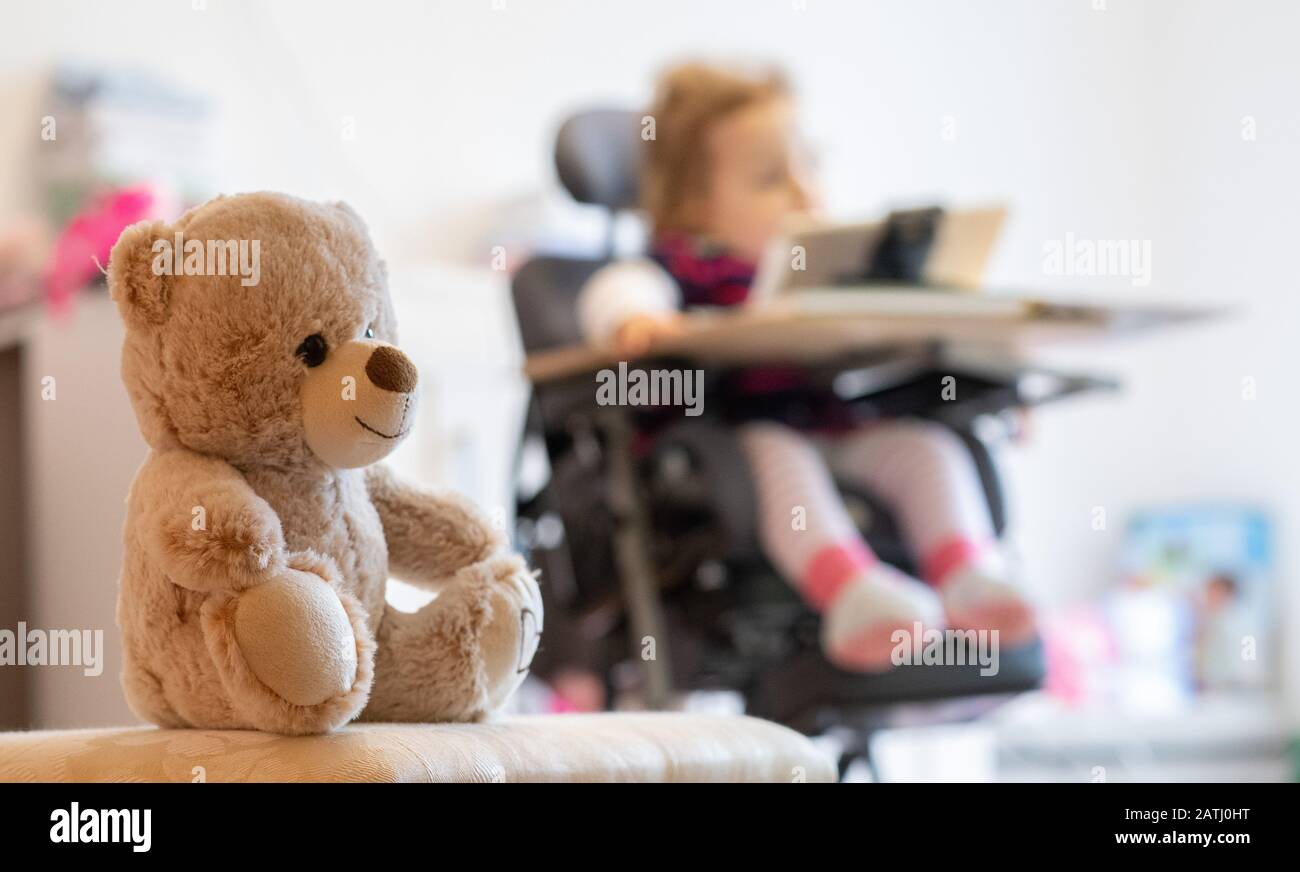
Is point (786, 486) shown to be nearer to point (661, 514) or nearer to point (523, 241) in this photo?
point (661, 514)

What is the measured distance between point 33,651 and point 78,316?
256 millimetres

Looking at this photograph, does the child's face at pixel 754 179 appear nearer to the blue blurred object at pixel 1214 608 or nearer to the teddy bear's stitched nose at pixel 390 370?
the teddy bear's stitched nose at pixel 390 370

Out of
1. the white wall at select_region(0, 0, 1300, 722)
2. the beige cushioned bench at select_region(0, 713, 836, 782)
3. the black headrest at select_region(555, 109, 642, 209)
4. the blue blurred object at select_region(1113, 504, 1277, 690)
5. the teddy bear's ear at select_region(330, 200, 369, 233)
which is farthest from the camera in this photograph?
the blue blurred object at select_region(1113, 504, 1277, 690)

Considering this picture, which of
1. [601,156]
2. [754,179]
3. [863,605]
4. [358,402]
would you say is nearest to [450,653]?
[358,402]

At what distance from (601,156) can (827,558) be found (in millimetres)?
784

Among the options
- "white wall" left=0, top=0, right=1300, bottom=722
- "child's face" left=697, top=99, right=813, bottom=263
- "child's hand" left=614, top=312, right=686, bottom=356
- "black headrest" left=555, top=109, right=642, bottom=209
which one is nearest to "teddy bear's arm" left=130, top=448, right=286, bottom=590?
"child's hand" left=614, top=312, right=686, bottom=356

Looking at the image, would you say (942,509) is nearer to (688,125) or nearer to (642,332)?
(642,332)

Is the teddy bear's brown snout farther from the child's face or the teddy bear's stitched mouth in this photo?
the child's face

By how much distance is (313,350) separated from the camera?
66 centimetres

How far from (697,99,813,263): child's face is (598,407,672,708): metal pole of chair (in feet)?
1.70

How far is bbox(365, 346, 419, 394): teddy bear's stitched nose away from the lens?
0.64 m

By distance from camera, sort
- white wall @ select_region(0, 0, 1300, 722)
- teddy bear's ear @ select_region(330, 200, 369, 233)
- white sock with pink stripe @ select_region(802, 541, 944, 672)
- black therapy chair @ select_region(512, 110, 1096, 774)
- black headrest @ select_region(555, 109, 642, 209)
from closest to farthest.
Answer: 1. teddy bear's ear @ select_region(330, 200, 369, 233)
2. white sock with pink stripe @ select_region(802, 541, 944, 672)
3. black therapy chair @ select_region(512, 110, 1096, 774)
4. black headrest @ select_region(555, 109, 642, 209)
5. white wall @ select_region(0, 0, 1300, 722)
